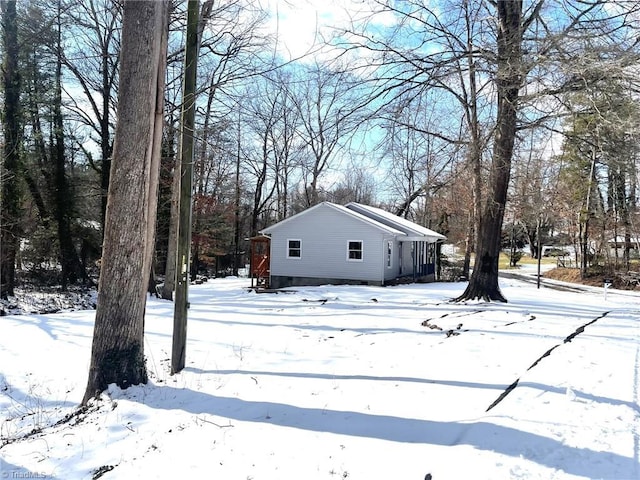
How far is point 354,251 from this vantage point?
2233 centimetres

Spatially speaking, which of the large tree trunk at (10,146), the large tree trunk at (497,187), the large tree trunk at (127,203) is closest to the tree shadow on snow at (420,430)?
the large tree trunk at (127,203)

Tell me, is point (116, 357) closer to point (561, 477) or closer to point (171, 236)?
point (561, 477)

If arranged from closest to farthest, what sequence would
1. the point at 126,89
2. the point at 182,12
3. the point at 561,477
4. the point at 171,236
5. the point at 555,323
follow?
the point at 561,477 → the point at 126,89 → the point at 555,323 → the point at 182,12 → the point at 171,236

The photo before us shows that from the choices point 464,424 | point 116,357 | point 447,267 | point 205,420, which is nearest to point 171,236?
point 116,357

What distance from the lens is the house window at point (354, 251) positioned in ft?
72.7

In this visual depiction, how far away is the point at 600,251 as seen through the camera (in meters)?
30.8

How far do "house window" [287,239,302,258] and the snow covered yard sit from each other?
50.8 ft

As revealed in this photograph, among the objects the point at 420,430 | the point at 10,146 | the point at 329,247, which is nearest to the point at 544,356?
the point at 420,430

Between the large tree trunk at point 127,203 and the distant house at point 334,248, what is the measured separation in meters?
17.4

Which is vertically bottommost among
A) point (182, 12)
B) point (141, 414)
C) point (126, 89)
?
point (141, 414)

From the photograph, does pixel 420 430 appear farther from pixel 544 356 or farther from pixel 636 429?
pixel 544 356

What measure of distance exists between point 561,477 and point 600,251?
108ft

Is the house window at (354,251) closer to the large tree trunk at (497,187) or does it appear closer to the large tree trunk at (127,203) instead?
the large tree trunk at (497,187)

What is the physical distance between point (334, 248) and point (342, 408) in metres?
18.5
